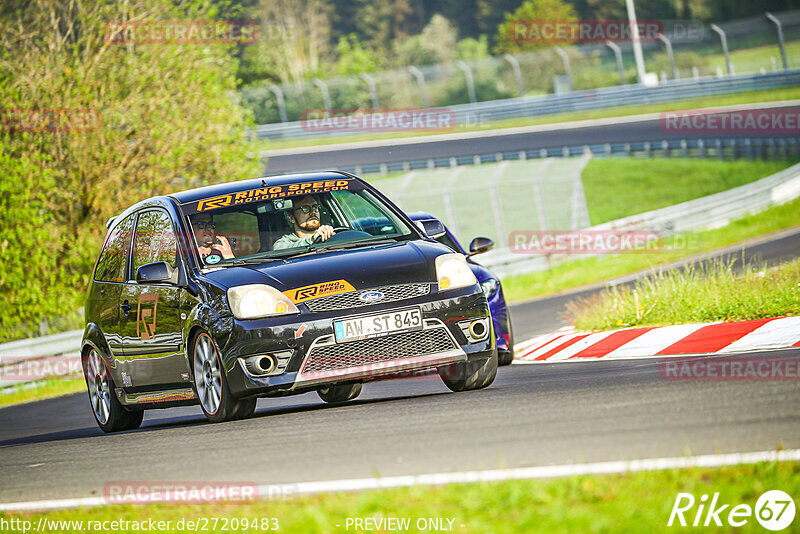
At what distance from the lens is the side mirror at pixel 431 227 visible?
376 inches

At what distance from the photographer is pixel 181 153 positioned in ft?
81.4

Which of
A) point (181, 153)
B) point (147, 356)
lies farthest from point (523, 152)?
Result: point (147, 356)

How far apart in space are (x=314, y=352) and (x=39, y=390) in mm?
11497

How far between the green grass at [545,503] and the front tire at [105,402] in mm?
4807

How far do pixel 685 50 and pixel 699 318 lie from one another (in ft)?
156

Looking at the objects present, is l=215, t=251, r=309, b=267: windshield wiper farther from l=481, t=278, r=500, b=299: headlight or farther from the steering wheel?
l=481, t=278, r=500, b=299: headlight

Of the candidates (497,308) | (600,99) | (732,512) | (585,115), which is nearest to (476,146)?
(585,115)

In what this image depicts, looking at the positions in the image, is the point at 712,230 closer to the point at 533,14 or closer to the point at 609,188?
the point at 609,188

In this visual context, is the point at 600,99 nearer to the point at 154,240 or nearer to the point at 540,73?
the point at 540,73

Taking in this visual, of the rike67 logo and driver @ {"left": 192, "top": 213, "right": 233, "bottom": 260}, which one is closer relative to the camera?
the rike67 logo

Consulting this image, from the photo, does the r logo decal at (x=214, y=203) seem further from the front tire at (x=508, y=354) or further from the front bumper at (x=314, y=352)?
the front tire at (x=508, y=354)

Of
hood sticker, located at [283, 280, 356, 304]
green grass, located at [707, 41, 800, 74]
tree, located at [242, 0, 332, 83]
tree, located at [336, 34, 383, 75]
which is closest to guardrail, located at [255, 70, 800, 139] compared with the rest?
green grass, located at [707, 41, 800, 74]

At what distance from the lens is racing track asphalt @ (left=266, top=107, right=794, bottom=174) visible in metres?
42.7

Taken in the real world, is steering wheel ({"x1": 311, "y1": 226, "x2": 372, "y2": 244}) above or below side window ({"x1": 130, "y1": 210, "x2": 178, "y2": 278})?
below
